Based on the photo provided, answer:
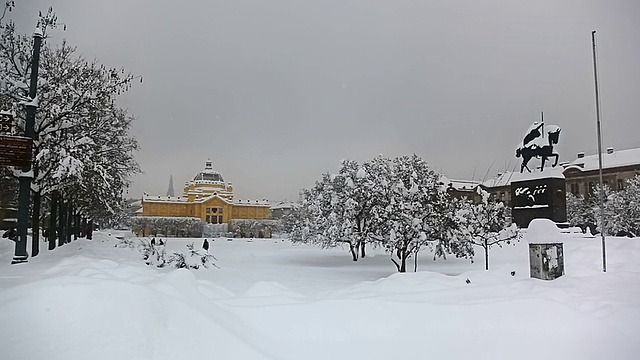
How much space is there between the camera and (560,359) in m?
3.99

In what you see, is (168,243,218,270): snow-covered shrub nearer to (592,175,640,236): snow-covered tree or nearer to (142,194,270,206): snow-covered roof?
(142,194,270,206): snow-covered roof

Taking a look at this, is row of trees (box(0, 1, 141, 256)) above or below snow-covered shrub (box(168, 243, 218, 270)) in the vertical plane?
above

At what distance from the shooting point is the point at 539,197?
53.1 feet

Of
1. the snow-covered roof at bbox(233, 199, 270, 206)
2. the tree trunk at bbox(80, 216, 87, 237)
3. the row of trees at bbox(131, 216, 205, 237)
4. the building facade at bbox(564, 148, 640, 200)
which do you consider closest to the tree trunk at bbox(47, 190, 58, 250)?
the row of trees at bbox(131, 216, 205, 237)

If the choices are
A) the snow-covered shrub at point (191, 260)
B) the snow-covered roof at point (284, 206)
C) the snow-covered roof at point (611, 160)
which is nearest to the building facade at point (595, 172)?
the snow-covered roof at point (611, 160)

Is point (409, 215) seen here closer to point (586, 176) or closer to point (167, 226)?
point (586, 176)

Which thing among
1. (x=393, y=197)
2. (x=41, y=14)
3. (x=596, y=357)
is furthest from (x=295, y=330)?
(x=393, y=197)

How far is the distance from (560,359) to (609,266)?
616 cm

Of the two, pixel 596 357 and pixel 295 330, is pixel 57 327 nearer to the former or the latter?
pixel 295 330

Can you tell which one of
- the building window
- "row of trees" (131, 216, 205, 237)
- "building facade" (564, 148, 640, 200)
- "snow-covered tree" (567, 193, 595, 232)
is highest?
"building facade" (564, 148, 640, 200)

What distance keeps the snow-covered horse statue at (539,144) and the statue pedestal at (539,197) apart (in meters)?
0.53

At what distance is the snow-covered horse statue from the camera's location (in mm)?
15508

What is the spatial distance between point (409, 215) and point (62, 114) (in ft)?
27.0

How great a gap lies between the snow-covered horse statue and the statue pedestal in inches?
21.0
